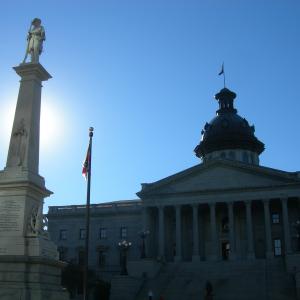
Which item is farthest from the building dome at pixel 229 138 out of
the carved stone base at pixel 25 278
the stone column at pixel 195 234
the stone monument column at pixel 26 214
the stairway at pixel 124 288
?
the carved stone base at pixel 25 278

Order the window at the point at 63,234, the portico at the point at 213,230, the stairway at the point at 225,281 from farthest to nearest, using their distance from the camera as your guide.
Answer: the window at the point at 63,234
the portico at the point at 213,230
the stairway at the point at 225,281

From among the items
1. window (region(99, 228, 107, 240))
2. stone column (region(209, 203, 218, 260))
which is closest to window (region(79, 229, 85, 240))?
window (region(99, 228, 107, 240))

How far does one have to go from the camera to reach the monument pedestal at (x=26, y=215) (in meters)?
14.8

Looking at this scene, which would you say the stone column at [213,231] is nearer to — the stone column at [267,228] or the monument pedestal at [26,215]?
the stone column at [267,228]

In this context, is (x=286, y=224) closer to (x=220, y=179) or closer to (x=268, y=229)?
(x=268, y=229)

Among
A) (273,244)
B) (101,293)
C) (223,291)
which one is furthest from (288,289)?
(273,244)

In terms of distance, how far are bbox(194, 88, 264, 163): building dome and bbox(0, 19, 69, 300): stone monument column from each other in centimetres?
6218

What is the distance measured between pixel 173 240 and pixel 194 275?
53.5 ft

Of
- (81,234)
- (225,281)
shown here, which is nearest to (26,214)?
(225,281)

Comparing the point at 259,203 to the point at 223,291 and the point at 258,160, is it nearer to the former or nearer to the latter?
the point at 258,160

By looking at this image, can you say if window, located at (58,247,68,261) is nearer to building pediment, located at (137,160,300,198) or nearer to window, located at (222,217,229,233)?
building pediment, located at (137,160,300,198)

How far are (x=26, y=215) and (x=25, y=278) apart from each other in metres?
2.03

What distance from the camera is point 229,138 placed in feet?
258

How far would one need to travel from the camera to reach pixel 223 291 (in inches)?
1780
